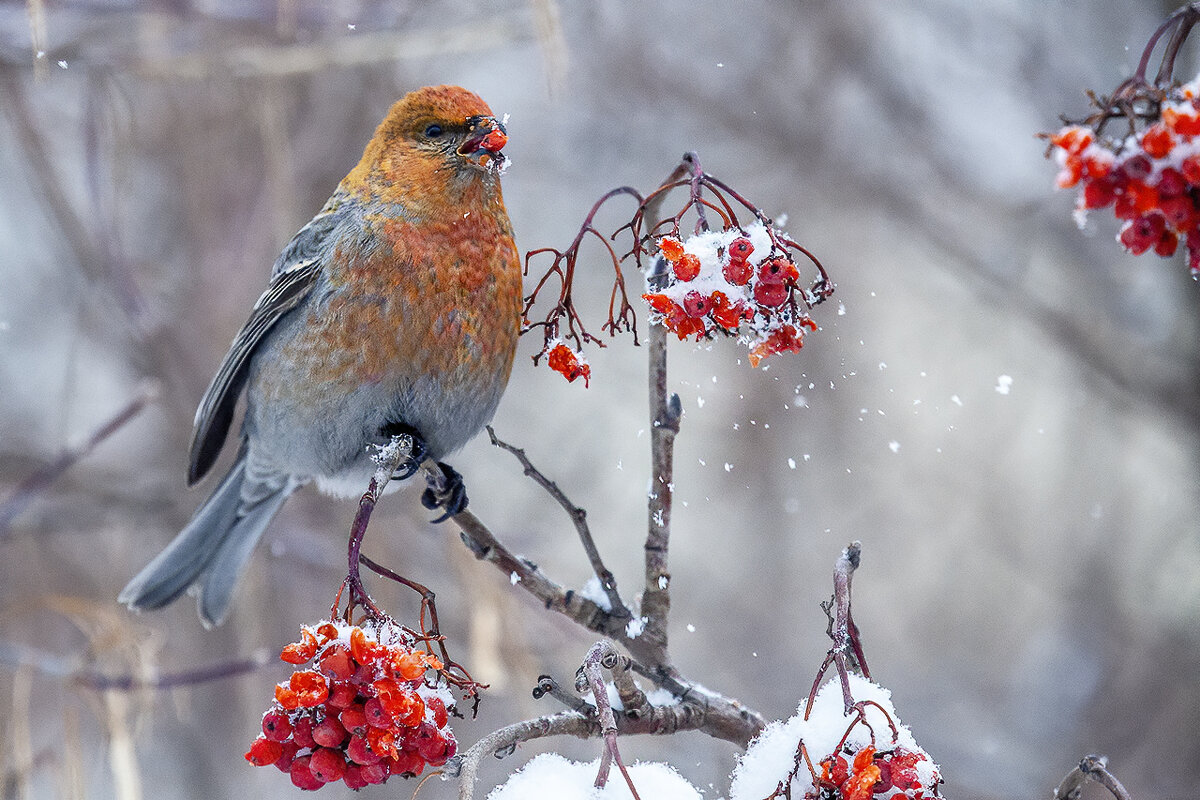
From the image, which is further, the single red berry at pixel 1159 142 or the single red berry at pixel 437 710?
the single red berry at pixel 437 710

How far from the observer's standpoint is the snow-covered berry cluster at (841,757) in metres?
1.05

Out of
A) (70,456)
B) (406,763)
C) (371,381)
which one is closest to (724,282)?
(406,763)

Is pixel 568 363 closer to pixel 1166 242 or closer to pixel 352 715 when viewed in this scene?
pixel 352 715

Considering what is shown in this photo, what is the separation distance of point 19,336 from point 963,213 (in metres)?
3.98

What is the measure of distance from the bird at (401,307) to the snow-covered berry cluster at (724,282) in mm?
764

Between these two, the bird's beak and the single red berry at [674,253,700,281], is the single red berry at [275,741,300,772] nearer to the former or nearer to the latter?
the single red berry at [674,253,700,281]

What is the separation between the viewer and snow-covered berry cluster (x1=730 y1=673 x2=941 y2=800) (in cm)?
105

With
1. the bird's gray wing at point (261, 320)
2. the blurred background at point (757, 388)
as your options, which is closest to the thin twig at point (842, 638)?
the bird's gray wing at point (261, 320)

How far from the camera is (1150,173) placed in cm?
98

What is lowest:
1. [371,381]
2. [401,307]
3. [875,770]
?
[875,770]

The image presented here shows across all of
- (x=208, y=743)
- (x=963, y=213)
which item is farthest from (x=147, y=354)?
(x=963, y=213)

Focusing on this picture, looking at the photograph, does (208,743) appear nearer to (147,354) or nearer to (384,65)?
(147,354)

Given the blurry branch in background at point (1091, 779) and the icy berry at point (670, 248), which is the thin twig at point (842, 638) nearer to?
the blurry branch in background at point (1091, 779)

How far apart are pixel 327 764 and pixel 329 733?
4 centimetres
